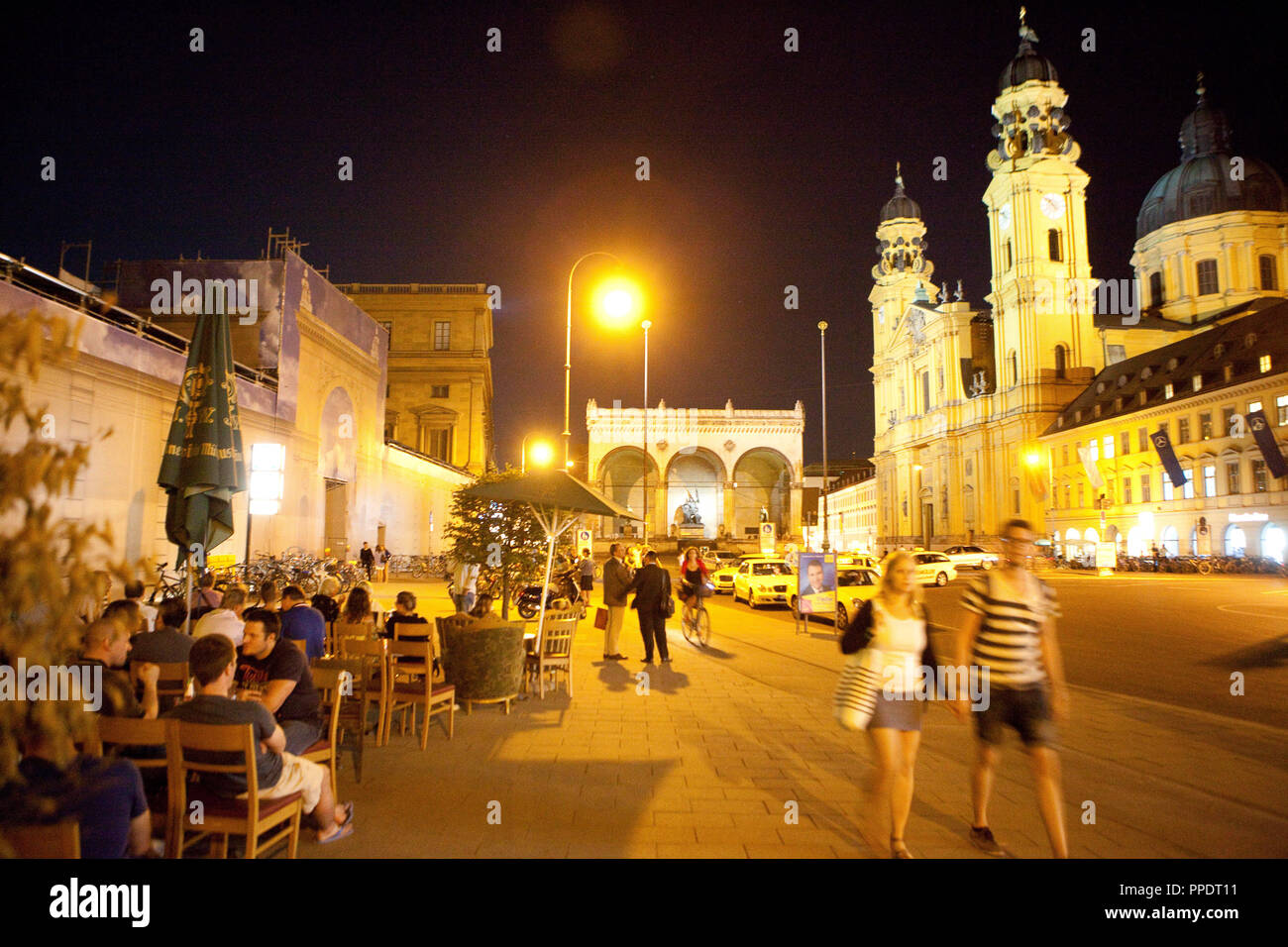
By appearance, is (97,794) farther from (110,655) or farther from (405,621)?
(405,621)

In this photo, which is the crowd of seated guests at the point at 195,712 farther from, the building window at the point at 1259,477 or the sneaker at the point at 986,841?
the building window at the point at 1259,477

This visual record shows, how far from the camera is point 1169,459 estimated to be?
3969 centimetres

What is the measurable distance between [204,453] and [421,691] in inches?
130

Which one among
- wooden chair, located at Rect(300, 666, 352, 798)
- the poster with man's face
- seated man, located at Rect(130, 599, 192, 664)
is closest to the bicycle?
the poster with man's face

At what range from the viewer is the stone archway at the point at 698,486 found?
266 ft

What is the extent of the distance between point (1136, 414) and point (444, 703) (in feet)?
160

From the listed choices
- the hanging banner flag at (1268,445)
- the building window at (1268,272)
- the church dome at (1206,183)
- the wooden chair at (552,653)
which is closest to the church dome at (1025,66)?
the church dome at (1206,183)

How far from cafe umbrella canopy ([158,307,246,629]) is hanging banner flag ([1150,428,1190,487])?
45.8 m

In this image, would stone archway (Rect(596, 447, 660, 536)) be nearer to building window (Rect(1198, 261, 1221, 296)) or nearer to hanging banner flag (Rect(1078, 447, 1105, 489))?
hanging banner flag (Rect(1078, 447, 1105, 489))

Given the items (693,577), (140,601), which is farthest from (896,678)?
(693,577)

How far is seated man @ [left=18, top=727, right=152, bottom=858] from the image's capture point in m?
2.55

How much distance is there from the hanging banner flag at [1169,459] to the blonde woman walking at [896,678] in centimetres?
4436
